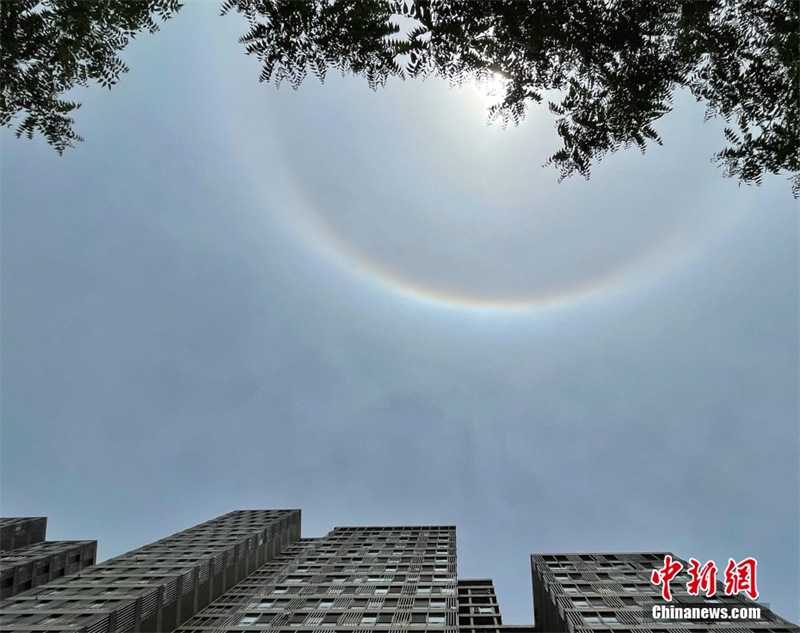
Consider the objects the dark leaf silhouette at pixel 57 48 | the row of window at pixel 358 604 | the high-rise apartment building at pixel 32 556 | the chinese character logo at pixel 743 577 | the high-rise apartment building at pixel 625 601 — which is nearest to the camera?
the dark leaf silhouette at pixel 57 48

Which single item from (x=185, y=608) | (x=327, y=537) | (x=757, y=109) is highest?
(x=757, y=109)

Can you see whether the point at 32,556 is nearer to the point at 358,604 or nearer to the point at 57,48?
the point at 358,604

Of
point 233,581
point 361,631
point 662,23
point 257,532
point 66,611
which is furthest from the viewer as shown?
point 257,532

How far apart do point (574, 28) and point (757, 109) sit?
2.43 metres

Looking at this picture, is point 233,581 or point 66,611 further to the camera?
point 233,581

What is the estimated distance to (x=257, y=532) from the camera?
2330 inches

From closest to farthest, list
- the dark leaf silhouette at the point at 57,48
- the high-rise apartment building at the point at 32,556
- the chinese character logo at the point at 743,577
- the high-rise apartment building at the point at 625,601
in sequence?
the dark leaf silhouette at the point at 57,48
the chinese character logo at the point at 743,577
the high-rise apartment building at the point at 625,601
the high-rise apartment building at the point at 32,556

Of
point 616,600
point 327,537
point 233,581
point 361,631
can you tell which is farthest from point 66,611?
point 616,600

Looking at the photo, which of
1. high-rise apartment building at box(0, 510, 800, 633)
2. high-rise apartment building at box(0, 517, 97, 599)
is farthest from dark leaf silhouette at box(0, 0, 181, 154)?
high-rise apartment building at box(0, 517, 97, 599)

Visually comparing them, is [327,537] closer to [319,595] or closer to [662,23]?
[319,595]

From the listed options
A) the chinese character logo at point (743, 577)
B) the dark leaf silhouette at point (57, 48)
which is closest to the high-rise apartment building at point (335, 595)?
the chinese character logo at point (743, 577)

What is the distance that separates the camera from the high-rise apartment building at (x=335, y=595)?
33250 millimetres

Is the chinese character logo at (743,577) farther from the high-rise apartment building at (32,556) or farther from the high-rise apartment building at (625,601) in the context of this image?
the high-rise apartment building at (32,556)

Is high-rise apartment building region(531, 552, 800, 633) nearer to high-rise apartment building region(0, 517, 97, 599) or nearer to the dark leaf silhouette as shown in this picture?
the dark leaf silhouette
